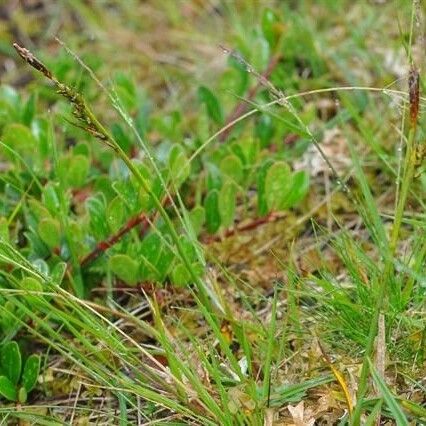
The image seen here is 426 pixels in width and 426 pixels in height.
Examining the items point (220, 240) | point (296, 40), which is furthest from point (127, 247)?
point (296, 40)

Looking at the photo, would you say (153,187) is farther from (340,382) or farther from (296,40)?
(296,40)

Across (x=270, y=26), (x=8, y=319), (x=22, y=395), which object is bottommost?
(x=22, y=395)

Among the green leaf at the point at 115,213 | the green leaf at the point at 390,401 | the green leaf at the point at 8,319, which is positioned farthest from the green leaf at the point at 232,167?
the green leaf at the point at 390,401

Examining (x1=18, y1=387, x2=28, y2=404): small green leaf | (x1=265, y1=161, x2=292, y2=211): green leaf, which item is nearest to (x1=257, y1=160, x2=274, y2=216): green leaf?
(x1=265, y1=161, x2=292, y2=211): green leaf

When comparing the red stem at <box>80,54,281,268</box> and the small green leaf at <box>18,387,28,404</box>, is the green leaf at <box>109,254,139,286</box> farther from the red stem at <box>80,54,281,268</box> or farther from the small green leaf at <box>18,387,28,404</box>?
the small green leaf at <box>18,387,28,404</box>

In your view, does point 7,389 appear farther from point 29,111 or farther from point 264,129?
point 264,129

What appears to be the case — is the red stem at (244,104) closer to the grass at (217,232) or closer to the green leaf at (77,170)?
the grass at (217,232)

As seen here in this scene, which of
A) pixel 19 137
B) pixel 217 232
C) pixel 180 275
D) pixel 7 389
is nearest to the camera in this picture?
pixel 7 389

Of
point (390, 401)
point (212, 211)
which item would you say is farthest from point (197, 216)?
point (390, 401)
